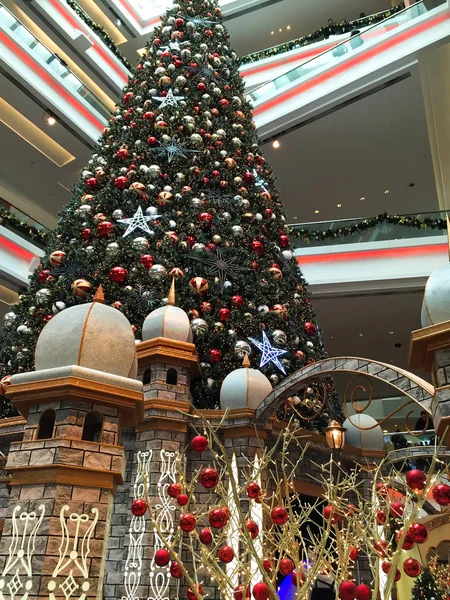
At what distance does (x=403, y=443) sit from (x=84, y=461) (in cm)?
771

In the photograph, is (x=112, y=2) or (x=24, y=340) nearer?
(x=24, y=340)

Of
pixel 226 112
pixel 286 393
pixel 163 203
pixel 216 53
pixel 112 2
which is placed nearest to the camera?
pixel 286 393

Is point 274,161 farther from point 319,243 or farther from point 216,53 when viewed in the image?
point 216,53

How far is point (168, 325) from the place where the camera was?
468cm

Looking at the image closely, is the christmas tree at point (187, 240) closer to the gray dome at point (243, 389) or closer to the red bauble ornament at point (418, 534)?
the gray dome at point (243, 389)

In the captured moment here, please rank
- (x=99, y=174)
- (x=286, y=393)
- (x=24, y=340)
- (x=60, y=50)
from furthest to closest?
(x=60, y=50)
(x=99, y=174)
(x=24, y=340)
(x=286, y=393)

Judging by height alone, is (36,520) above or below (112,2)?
below

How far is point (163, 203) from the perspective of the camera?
19.6 feet

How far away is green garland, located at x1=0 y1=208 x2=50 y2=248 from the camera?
9969mm

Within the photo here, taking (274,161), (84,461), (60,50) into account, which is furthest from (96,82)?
(84,461)

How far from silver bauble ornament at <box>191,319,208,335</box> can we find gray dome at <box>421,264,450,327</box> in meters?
2.62

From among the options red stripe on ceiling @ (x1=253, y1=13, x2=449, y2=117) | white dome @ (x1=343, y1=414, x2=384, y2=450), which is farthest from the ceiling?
white dome @ (x1=343, y1=414, x2=384, y2=450)

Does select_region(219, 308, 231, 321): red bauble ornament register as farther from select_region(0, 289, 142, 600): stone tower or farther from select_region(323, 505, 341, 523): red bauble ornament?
select_region(323, 505, 341, 523): red bauble ornament

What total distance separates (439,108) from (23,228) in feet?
35.2
